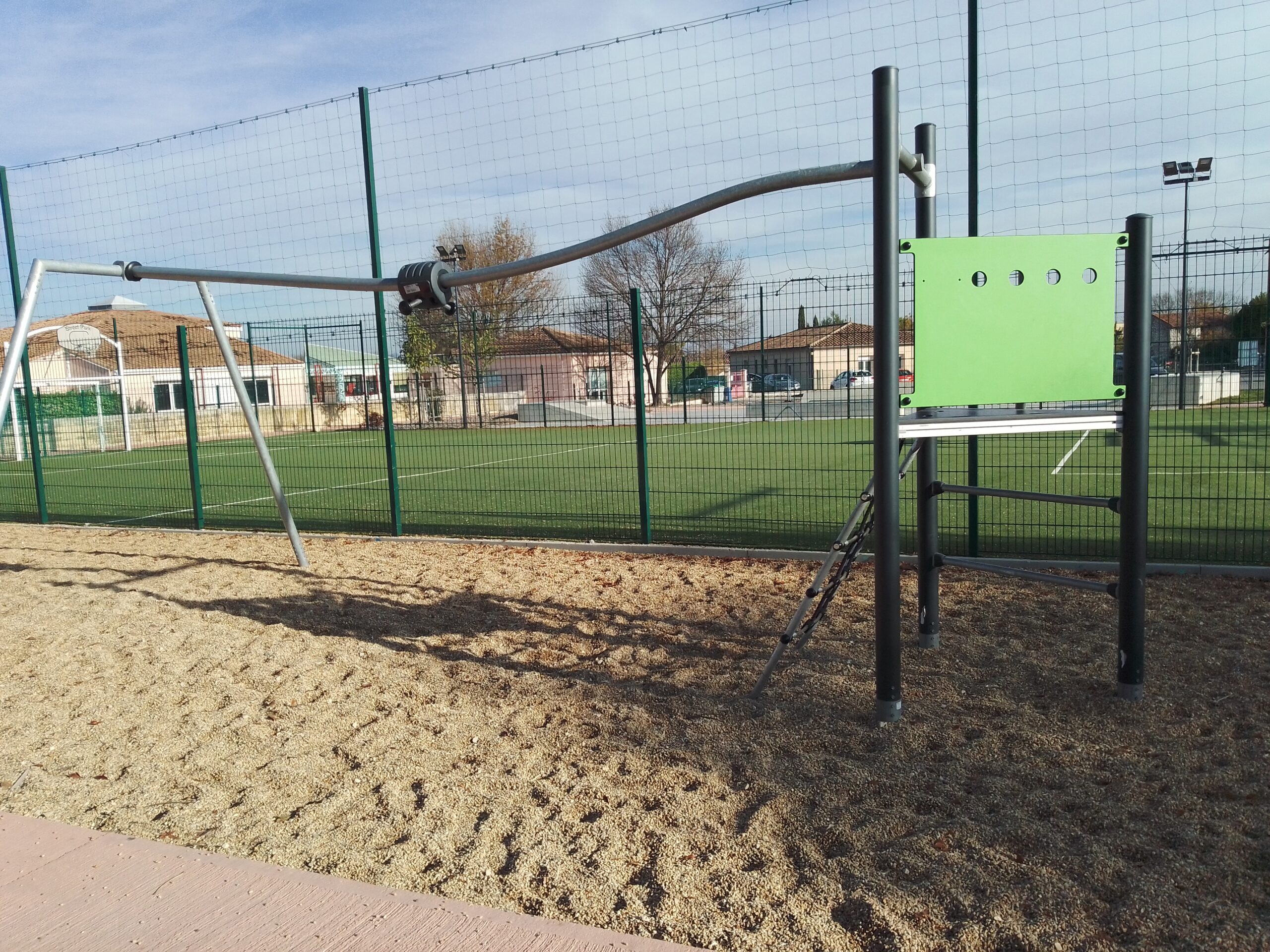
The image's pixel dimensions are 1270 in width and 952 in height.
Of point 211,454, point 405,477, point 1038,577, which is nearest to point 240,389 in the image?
point 1038,577

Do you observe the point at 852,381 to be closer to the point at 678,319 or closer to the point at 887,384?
the point at 678,319

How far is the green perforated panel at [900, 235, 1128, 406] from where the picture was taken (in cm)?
398

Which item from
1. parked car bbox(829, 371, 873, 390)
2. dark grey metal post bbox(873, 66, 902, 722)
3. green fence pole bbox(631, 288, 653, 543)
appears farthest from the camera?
parked car bbox(829, 371, 873, 390)

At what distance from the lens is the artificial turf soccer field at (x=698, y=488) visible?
8.42 meters

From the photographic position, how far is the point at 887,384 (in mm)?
3773

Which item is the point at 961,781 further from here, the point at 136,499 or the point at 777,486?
the point at 136,499

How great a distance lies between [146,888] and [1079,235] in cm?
419

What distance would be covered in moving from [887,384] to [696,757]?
65.3 inches

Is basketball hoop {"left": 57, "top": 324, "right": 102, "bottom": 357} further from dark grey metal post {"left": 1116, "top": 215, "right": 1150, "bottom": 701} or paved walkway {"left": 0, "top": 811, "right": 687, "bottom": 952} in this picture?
dark grey metal post {"left": 1116, "top": 215, "right": 1150, "bottom": 701}

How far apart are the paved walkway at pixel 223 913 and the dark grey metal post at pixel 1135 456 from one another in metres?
2.65

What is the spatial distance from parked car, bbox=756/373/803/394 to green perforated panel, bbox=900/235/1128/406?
854 centimetres

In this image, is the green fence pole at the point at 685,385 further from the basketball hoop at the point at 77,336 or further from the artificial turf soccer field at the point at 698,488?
the basketball hoop at the point at 77,336

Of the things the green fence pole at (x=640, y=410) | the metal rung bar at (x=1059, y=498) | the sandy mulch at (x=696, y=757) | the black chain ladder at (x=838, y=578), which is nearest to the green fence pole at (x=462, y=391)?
the green fence pole at (x=640, y=410)

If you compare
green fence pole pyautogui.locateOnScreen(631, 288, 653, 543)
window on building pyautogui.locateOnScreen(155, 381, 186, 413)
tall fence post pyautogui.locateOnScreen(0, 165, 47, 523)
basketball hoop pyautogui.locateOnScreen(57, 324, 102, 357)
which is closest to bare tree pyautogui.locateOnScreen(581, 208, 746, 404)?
green fence pole pyautogui.locateOnScreen(631, 288, 653, 543)
